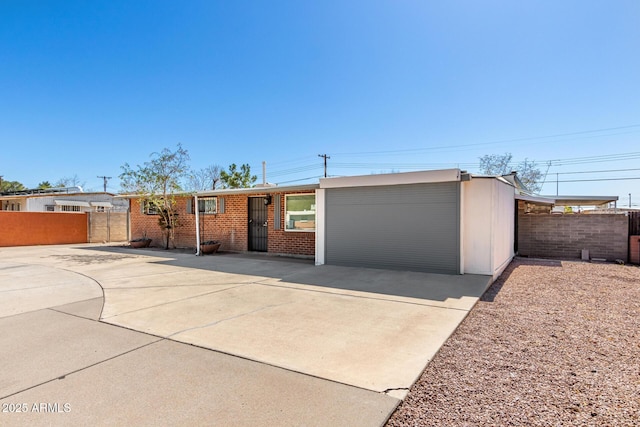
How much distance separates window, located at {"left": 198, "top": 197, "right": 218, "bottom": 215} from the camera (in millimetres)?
13098

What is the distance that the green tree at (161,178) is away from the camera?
13.3 meters

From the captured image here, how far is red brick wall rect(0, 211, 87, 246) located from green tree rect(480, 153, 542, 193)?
33559 millimetres

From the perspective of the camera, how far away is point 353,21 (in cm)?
1010

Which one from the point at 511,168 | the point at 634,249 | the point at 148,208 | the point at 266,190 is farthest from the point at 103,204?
the point at 511,168

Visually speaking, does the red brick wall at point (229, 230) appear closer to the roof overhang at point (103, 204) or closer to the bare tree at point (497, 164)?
the roof overhang at point (103, 204)

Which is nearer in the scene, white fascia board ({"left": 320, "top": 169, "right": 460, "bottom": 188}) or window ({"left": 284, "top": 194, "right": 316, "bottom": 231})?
white fascia board ({"left": 320, "top": 169, "right": 460, "bottom": 188})

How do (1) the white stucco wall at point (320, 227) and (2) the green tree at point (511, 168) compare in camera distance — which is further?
(2) the green tree at point (511, 168)

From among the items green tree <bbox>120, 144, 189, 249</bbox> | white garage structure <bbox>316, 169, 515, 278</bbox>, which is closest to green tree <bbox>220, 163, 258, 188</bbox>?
green tree <bbox>120, 144, 189, 249</bbox>

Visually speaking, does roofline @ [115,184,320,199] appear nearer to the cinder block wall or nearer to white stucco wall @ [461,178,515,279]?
white stucco wall @ [461,178,515,279]

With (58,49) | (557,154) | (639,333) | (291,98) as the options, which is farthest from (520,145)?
(58,49)

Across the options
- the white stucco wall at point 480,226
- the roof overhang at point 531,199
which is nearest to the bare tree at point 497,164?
the roof overhang at point 531,199

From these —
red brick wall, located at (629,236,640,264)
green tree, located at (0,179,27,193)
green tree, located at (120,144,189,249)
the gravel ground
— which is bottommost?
the gravel ground

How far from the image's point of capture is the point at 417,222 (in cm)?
775

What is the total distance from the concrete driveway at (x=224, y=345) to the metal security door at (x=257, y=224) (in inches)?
194
